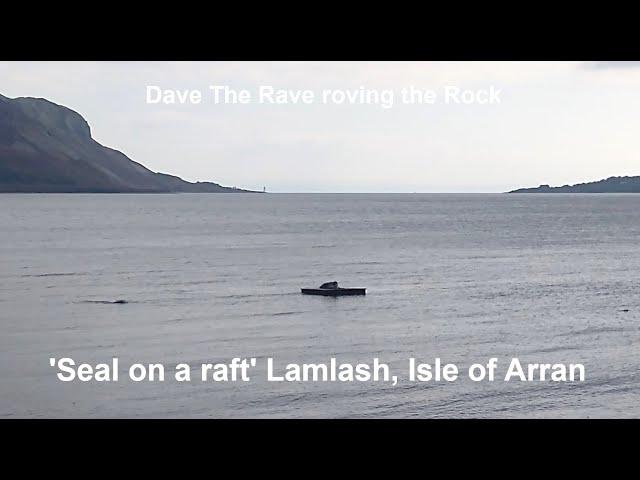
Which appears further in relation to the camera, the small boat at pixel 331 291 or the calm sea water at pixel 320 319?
the small boat at pixel 331 291

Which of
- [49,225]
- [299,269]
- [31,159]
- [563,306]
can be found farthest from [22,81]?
[563,306]

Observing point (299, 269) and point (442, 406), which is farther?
point (299, 269)

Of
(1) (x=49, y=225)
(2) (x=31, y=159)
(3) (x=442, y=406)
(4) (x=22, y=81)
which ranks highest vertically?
(4) (x=22, y=81)

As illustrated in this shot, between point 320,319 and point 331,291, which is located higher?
point 331,291

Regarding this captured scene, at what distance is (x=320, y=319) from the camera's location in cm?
2205

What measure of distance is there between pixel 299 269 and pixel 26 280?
35.4ft

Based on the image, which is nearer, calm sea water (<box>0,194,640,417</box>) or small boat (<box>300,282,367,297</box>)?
calm sea water (<box>0,194,640,417</box>)

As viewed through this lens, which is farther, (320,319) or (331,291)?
(331,291)

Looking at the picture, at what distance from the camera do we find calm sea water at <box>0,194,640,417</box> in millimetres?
14188

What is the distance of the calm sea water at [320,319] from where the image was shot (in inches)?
559

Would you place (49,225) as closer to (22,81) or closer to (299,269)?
(299,269)
